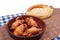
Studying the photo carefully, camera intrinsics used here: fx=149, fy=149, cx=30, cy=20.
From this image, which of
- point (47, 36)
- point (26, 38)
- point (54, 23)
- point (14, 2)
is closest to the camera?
point (26, 38)

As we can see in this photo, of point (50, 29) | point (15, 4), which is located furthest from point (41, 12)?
point (15, 4)

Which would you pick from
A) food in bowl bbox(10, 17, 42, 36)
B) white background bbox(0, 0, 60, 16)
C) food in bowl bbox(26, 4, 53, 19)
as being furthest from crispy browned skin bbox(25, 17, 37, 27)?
white background bbox(0, 0, 60, 16)

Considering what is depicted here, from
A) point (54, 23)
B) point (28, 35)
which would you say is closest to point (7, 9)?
point (54, 23)

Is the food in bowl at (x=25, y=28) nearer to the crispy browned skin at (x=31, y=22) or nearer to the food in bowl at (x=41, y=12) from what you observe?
the crispy browned skin at (x=31, y=22)

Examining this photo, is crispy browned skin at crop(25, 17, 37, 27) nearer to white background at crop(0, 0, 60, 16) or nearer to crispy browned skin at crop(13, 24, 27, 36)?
crispy browned skin at crop(13, 24, 27, 36)

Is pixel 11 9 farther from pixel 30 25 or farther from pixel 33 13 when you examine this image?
pixel 30 25

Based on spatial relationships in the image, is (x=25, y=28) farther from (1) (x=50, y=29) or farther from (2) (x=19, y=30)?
(1) (x=50, y=29)
